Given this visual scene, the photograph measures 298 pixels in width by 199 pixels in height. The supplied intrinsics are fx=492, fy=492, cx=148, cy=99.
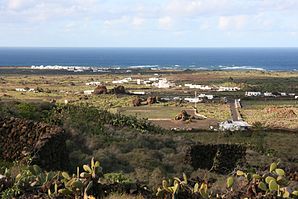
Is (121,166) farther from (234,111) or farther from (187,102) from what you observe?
(187,102)

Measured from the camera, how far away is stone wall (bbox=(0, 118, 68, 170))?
14852 mm

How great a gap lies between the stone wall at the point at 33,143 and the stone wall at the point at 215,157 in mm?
7370

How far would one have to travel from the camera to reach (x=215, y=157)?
72.8 feet

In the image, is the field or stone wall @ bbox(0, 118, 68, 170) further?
the field

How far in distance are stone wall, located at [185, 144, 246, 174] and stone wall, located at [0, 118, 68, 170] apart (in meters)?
7.37

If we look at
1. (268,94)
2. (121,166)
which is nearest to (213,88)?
(268,94)

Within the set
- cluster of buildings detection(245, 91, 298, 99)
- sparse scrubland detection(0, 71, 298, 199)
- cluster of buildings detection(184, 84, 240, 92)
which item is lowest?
cluster of buildings detection(184, 84, 240, 92)

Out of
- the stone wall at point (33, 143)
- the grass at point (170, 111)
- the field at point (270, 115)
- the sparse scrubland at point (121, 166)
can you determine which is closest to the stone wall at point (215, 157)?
the sparse scrubland at point (121, 166)

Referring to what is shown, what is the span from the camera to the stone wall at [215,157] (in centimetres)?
2196

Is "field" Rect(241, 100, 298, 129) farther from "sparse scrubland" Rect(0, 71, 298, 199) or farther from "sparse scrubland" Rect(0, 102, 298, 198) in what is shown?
"sparse scrubland" Rect(0, 102, 298, 198)

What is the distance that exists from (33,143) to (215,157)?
30.1 ft

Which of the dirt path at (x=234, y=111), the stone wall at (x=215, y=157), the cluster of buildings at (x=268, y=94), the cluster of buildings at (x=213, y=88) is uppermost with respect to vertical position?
the stone wall at (x=215, y=157)

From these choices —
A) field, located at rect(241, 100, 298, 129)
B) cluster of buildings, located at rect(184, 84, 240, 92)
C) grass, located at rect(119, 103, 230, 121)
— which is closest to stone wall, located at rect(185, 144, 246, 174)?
field, located at rect(241, 100, 298, 129)

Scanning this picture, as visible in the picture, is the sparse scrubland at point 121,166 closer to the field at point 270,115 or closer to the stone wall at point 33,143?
the stone wall at point 33,143
